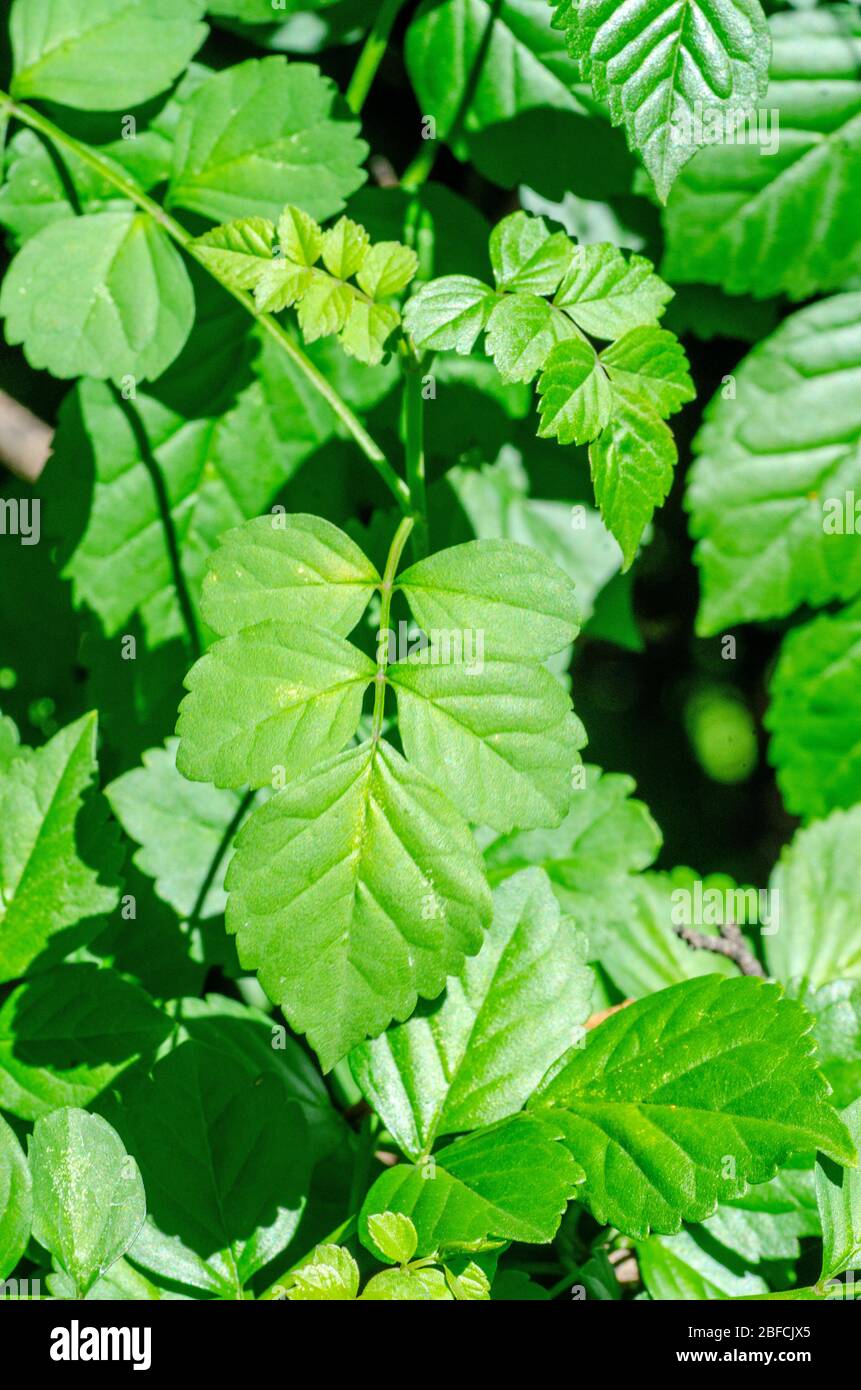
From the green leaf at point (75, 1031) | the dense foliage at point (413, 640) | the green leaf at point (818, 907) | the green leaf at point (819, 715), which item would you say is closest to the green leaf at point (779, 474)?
the dense foliage at point (413, 640)

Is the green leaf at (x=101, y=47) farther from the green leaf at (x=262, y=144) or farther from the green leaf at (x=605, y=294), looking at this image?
the green leaf at (x=605, y=294)

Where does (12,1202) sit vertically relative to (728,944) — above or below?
below

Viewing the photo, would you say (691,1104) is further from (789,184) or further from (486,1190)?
(789,184)

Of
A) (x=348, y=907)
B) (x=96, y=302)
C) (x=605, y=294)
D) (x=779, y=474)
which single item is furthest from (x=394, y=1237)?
(x=779, y=474)

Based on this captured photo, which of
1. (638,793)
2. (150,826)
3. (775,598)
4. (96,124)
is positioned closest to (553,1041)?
(150,826)

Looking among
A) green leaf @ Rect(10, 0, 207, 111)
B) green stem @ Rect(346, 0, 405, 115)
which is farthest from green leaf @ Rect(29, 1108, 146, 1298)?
green stem @ Rect(346, 0, 405, 115)

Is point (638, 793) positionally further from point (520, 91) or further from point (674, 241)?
point (520, 91)
